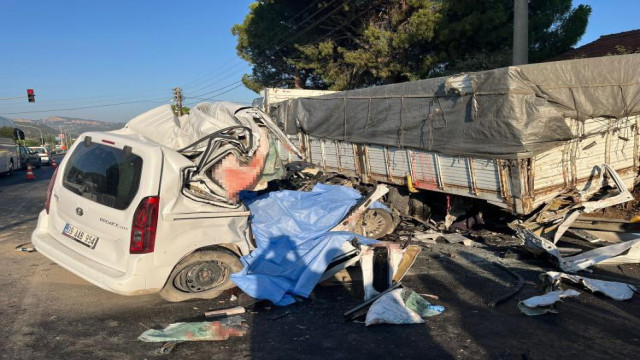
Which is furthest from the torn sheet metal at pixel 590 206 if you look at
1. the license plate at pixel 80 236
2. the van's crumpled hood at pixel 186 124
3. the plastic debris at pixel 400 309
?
the license plate at pixel 80 236

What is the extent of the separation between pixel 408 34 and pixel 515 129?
12.2m

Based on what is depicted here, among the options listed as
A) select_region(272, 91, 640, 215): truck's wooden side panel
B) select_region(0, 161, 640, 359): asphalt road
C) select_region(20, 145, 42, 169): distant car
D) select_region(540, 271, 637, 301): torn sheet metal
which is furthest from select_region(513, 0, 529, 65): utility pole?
select_region(20, 145, 42, 169): distant car

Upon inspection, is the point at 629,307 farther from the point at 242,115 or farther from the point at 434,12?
the point at 434,12

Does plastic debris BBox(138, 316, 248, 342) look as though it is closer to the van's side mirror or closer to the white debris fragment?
the white debris fragment

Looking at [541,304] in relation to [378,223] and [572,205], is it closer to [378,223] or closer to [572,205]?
[572,205]

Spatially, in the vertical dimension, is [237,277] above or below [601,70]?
below

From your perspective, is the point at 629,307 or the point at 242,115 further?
the point at 242,115

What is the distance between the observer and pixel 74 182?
15.0 feet

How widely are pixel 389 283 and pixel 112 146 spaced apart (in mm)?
3136

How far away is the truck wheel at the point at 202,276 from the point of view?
4.32 metres

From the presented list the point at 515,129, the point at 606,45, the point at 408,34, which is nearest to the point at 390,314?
the point at 515,129

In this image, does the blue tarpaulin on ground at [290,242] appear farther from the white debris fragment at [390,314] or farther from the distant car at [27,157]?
the distant car at [27,157]

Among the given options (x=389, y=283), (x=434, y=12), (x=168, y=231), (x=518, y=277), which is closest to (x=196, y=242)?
(x=168, y=231)

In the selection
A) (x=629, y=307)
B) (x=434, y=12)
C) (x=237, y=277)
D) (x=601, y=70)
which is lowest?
(x=629, y=307)
